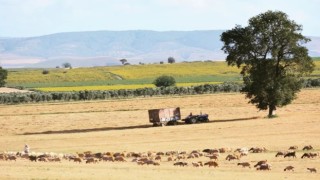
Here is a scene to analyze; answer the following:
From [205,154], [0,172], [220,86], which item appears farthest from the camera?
[220,86]

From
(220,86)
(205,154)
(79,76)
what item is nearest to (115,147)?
(205,154)

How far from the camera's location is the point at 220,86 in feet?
403

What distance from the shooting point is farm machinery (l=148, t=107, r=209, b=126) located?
74500 millimetres

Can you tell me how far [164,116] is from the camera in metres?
75.4

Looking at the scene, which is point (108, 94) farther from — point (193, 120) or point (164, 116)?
point (193, 120)

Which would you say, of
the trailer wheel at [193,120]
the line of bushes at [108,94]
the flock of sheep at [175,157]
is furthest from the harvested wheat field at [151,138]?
the line of bushes at [108,94]

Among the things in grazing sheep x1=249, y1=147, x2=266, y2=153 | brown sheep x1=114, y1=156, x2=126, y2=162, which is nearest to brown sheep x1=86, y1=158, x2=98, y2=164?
brown sheep x1=114, y1=156, x2=126, y2=162

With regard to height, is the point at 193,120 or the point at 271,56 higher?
the point at 271,56

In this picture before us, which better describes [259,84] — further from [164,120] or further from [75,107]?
[75,107]

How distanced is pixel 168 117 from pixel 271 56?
15.1 metres

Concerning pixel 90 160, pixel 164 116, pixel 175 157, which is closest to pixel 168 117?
pixel 164 116

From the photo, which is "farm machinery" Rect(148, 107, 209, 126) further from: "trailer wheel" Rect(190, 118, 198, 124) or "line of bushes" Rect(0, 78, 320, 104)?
"line of bushes" Rect(0, 78, 320, 104)

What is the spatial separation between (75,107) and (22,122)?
56.3 ft

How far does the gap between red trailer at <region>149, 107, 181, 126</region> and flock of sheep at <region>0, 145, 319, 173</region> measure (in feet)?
75.5
